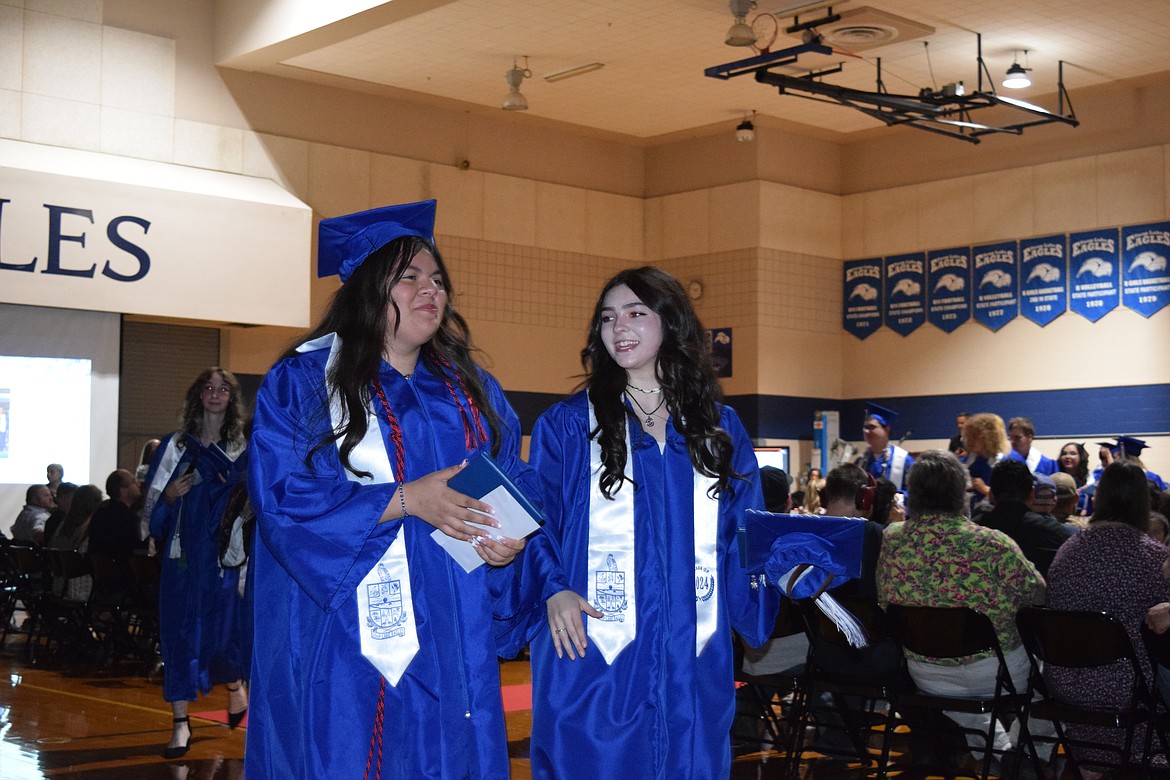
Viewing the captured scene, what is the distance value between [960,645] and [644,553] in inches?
96.9

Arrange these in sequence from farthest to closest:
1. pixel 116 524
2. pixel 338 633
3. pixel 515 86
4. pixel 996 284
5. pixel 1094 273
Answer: pixel 996 284 → pixel 1094 273 → pixel 515 86 → pixel 116 524 → pixel 338 633

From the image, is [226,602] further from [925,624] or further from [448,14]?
[448,14]

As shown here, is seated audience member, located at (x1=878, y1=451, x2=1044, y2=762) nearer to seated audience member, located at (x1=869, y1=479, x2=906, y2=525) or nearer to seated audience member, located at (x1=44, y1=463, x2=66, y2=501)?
seated audience member, located at (x1=869, y1=479, x2=906, y2=525)

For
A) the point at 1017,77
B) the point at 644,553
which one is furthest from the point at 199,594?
the point at 1017,77

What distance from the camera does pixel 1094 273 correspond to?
13.1 metres

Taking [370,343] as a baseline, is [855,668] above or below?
below

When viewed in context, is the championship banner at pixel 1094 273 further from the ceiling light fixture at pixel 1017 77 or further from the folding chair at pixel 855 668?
the folding chair at pixel 855 668

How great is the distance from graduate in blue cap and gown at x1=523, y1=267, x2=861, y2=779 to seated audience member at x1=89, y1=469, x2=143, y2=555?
6.92 metres

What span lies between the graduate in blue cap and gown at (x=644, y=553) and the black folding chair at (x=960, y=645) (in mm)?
2097

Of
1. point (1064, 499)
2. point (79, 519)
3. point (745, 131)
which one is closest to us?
point (1064, 499)

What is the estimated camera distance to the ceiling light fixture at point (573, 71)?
40.9 feet

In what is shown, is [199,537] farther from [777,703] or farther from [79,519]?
[79,519]

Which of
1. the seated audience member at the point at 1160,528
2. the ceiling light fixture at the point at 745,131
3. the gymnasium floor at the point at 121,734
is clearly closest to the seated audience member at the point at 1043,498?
the seated audience member at the point at 1160,528

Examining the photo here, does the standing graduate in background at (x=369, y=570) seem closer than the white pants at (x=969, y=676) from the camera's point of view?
Yes
